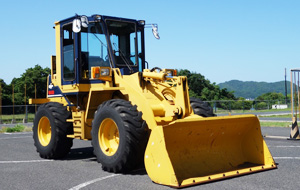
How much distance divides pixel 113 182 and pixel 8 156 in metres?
4.98

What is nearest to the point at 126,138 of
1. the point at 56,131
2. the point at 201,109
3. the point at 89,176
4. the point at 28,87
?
the point at 89,176

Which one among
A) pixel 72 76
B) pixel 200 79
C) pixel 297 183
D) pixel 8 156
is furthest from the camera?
pixel 200 79

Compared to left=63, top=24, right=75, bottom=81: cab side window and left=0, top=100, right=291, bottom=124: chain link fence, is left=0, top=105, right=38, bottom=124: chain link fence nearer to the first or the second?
left=0, top=100, right=291, bottom=124: chain link fence

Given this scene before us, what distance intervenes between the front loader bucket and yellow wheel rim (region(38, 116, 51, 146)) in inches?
183

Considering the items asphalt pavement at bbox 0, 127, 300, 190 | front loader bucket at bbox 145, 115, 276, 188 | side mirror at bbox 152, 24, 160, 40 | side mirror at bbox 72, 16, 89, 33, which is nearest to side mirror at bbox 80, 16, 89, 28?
side mirror at bbox 72, 16, 89, 33

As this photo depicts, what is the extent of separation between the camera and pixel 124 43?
9.98 metres

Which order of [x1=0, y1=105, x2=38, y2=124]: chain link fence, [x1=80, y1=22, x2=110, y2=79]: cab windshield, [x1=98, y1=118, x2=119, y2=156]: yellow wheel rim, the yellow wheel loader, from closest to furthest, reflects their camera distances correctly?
1. the yellow wheel loader
2. [x1=98, y1=118, x2=119, y2=156]: yellow wheel rim
3. [x1=80, y1=22, x2=110, y2=79]: cab windshield
4. [x1=0, y1=105, x2=38, y2=124]: chain link fence

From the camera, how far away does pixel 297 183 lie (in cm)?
641

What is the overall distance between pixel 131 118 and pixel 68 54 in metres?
3.60

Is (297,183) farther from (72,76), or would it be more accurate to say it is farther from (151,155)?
(72,76)

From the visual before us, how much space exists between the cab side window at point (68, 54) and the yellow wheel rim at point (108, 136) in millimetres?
2266

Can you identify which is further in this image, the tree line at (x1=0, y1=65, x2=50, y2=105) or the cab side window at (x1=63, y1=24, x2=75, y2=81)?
the tree line at (x1=0, y1=65, x2=50, y2=105)

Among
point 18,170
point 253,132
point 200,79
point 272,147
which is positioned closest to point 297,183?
point 253,132

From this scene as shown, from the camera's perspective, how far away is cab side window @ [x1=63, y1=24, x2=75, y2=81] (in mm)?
9812
